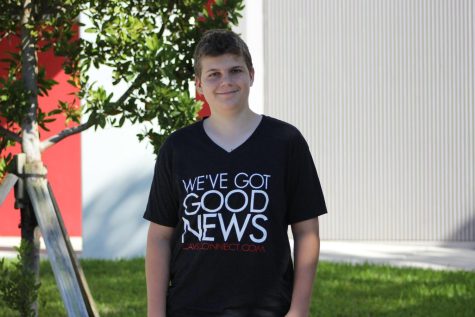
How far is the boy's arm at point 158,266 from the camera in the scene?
2.81m

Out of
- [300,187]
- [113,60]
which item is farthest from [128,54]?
[300,187]

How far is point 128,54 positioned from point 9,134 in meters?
0.88

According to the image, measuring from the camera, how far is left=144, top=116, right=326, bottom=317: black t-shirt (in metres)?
2.66

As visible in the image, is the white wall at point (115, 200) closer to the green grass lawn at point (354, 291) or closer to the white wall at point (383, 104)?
the green grass lawn at point (354, 291)

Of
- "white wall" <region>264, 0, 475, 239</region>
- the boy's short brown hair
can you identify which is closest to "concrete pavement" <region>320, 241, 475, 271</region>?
"white wall" <region>264, 0, 475, 239</region>

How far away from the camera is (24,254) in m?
5.01

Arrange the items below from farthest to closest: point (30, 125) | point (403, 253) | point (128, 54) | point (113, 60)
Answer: point (403, 253) → point (30, 125) → point (113, 60) → point (128, 54)

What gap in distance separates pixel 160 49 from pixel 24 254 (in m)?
1.24

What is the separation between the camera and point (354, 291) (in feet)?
26.6

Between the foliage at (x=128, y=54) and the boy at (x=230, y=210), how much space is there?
216 centimetres

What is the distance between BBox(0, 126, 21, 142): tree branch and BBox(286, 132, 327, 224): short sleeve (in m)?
3.10

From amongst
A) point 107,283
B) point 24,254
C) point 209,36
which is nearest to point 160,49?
point 24,254

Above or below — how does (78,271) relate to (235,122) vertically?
below

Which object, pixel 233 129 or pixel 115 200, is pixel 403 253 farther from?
pixel 233 129
